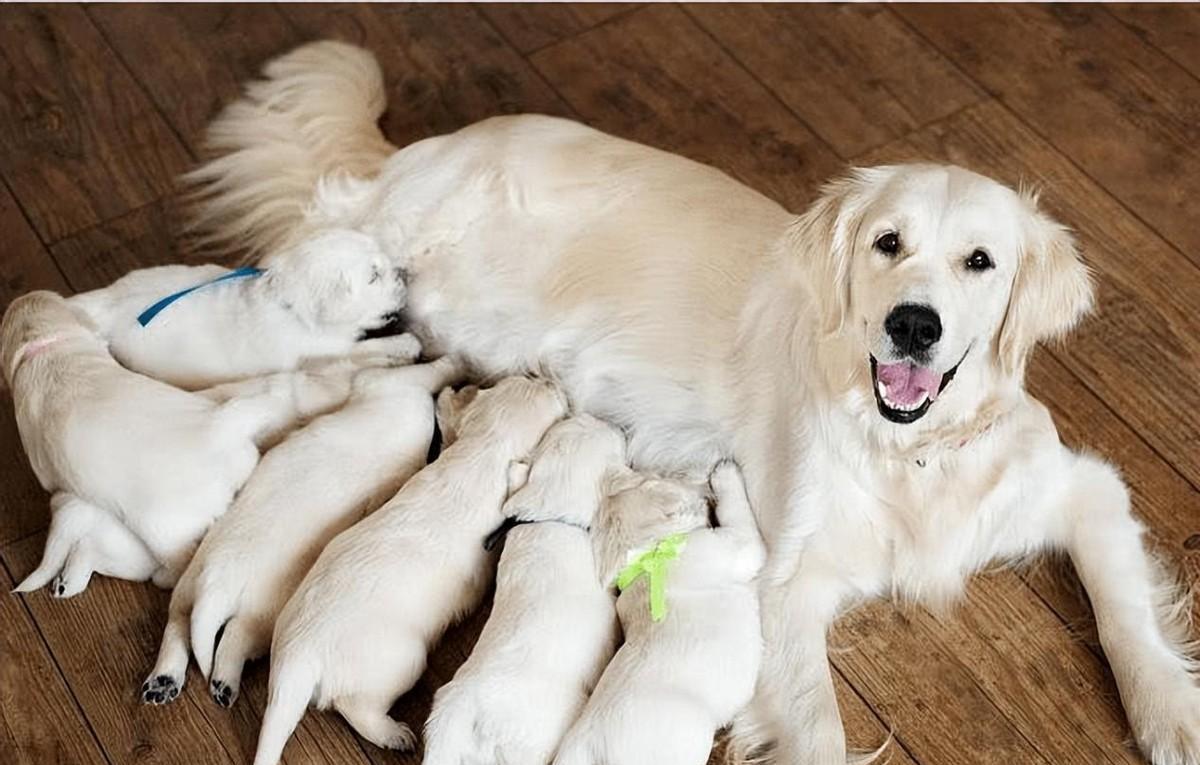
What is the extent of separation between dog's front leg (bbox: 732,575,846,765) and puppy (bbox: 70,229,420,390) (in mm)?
854

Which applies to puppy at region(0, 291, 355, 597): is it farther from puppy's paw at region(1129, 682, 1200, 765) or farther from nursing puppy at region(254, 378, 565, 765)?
puppy's paw at region(1129, 682, 1200, 765)

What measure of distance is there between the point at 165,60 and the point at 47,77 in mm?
264

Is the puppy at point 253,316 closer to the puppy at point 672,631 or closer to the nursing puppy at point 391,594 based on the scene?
the nursing puppy at point 391,594

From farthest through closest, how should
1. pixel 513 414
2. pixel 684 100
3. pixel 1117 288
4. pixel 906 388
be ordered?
1. pixel 684 100
2. pixel 1117 288
3. pixel 513 414
4. pixel 906 388

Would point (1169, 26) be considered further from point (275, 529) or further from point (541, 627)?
point (275, 529)

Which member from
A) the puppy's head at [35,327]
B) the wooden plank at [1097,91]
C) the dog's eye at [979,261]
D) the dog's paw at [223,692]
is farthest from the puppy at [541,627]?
the wooden plank at [1097,91]

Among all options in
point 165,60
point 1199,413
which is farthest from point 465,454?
point 165,60

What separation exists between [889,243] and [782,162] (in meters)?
1.02

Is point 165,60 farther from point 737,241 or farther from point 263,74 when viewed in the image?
point 737,241

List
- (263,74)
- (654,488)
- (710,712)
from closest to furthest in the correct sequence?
(710,712), (654,488), (263,74)

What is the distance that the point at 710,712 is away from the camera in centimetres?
202

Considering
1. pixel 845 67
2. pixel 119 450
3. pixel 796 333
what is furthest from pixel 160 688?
pixel 845 67

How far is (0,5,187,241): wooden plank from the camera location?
3.11m

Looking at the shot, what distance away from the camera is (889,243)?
6.85ft
